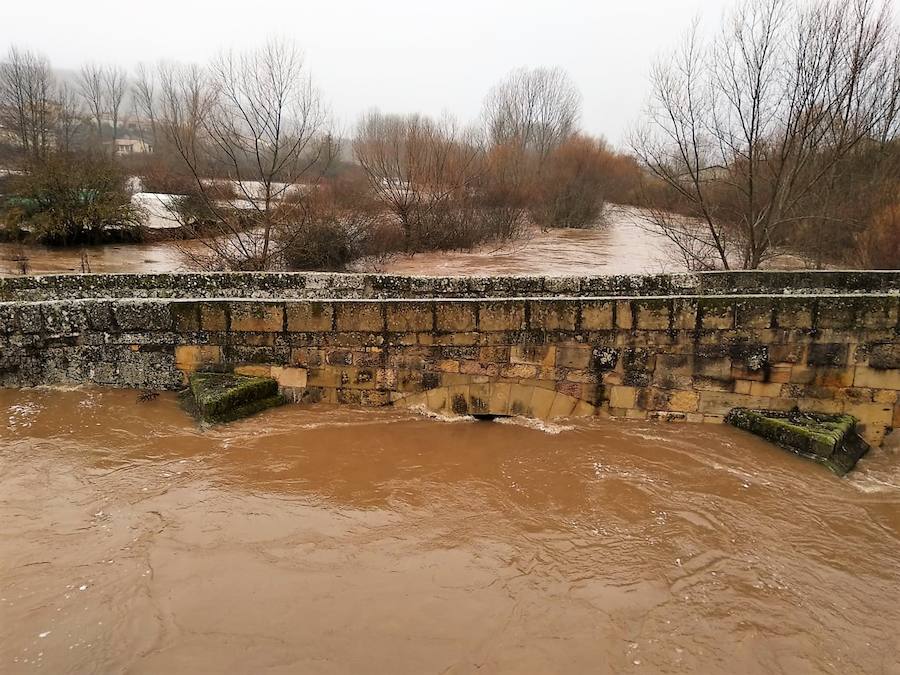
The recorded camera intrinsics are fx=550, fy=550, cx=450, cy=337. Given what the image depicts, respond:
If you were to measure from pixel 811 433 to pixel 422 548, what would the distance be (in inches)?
144

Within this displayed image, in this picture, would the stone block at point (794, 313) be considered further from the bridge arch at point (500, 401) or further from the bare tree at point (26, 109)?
the bare tree at point (26, 109)

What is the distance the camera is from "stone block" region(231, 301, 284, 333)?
5.16 m

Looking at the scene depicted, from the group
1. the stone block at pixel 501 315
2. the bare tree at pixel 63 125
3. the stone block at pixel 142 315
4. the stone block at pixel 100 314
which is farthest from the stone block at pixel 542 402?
the bare tree at pixel 63 125

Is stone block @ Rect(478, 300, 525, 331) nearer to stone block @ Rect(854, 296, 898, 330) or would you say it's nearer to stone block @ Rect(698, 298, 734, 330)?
stone block @ Rect(698, 298, 734, 330)

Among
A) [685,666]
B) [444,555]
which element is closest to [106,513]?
[444,555]

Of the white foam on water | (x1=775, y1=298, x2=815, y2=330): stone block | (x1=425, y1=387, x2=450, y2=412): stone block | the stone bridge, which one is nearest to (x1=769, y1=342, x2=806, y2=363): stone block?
the stone bridge

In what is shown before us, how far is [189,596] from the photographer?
287 cm

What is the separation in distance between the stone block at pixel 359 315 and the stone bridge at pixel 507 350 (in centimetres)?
1

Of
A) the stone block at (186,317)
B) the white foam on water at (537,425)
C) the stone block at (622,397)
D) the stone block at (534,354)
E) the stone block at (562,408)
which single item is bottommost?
the white foam on water at (537,425)

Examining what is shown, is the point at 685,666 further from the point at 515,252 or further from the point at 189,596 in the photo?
the point at 515,252

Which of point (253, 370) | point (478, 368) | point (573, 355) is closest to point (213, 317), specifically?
point (253, 370)

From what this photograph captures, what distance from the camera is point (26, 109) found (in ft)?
80.5

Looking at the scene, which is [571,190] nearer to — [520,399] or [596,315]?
[596,315]

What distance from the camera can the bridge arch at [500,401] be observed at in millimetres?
5312
